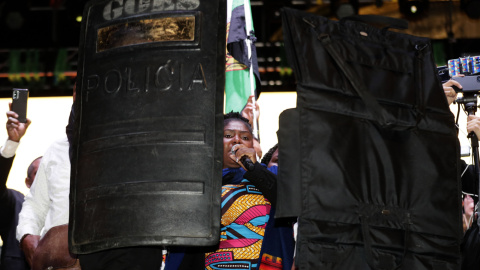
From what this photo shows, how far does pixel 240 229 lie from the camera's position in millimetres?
3480

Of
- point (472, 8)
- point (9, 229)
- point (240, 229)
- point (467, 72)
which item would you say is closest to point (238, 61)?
point (240, 229)

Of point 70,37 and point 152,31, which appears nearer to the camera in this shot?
point 152,31

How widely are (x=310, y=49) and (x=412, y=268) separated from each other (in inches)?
32.9

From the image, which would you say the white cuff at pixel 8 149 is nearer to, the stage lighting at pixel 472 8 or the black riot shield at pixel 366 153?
the black riot shield at pixel 366 153

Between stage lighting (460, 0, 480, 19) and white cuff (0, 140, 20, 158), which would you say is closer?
white cuff (0, 140, 20, 158)

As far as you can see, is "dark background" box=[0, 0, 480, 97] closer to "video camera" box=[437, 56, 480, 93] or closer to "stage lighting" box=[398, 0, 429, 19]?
"stage lighting" box=[398, 0, 429, 19]

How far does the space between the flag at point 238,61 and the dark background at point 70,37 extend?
2.97 metres

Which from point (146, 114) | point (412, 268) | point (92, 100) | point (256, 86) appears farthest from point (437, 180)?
point (256, 86)

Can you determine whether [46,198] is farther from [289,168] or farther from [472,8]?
[472,8]

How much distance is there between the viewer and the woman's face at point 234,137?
148 inches

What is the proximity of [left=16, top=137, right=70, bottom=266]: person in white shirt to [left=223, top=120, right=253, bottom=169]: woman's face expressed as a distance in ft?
2.62

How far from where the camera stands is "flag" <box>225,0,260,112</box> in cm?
395

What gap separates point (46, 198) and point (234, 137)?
3.32 ft

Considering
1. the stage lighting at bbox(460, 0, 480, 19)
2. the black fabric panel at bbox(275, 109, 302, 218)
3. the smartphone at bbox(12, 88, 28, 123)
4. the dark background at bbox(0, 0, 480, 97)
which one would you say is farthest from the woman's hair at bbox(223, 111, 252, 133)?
the stage lighting at bbox(460, 0, 480, 19)
